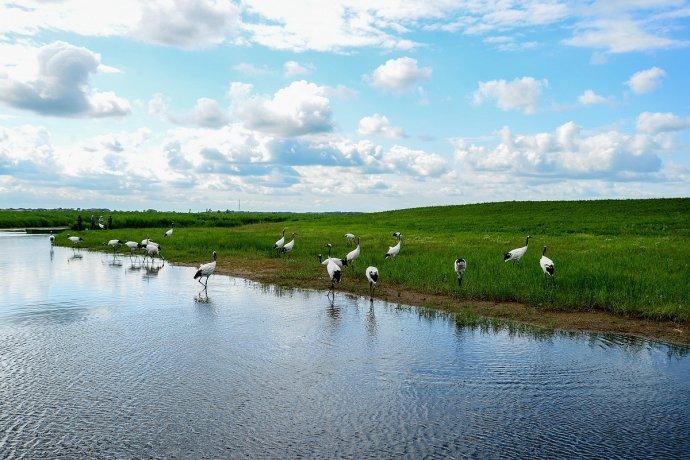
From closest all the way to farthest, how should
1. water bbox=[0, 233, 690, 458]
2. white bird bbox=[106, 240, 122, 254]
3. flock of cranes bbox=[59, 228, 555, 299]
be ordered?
water bbox=[0, 233, 690, 458] < flock of cranes bbox=[59, 228, 555, 299] < white bird bbox=[106, 240, 122, 254]

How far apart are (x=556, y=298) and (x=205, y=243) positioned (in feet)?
97.3

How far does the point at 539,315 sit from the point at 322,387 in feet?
30.4

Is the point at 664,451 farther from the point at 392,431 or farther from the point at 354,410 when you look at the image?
the point at 354,410

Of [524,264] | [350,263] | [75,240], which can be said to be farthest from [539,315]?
[75,240]

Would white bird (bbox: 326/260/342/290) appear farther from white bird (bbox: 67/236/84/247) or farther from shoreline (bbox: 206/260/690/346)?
white bird (bbox: 67/236/84/247)

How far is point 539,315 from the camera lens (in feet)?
56.0

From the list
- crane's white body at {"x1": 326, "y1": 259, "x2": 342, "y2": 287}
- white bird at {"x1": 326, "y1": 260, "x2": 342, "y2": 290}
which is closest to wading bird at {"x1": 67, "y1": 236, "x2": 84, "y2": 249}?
white bird at {"x1": 326, "y1": 260, "x2": 342, "y2": 290}

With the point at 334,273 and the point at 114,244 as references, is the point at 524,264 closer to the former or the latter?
the point at 334,273

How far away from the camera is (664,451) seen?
26.6ft

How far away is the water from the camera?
829 cm

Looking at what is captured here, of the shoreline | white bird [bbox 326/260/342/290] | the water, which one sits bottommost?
the water

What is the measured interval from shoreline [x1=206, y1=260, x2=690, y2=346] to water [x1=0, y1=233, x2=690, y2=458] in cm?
95

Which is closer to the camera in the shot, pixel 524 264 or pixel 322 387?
pixel 322 387

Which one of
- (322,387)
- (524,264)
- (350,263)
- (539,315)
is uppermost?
(524,264)
